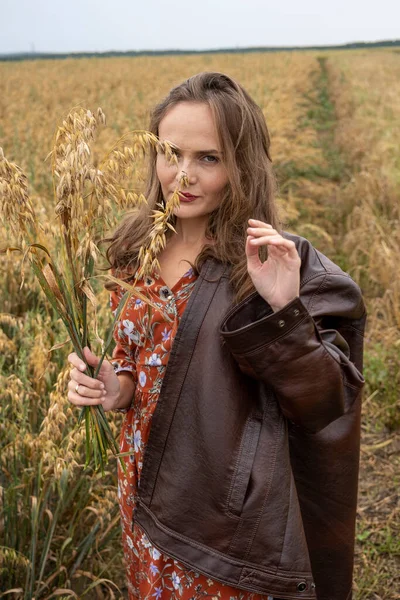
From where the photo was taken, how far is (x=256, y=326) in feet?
4.28

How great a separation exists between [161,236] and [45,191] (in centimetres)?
541

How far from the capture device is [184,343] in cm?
Result: 145

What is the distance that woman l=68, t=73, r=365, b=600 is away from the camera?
1.33m

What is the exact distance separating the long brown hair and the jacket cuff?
55 mm

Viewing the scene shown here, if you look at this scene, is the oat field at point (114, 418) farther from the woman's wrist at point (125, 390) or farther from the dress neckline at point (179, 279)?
the dress neckline at point (179, 279)

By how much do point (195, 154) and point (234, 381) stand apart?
526mm

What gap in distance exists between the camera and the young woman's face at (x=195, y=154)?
1.49 m

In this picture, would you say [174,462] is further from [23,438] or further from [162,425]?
[23,438]

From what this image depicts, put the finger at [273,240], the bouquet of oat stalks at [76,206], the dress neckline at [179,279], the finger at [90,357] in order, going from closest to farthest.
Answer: the bouquet of oat stalks at [76,206] < the finger at [273,240] < the finger at [90,357] < the dress neckline at [179,279]

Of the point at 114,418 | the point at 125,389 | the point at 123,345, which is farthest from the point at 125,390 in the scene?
the point at 114,418

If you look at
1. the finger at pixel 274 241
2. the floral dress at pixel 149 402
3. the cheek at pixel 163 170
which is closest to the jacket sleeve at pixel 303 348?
the finger at pixel 274 241

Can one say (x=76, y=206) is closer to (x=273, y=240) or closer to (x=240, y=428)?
(x=273, y=240)

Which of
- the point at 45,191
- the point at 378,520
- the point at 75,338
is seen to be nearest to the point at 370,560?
the point at 378,520

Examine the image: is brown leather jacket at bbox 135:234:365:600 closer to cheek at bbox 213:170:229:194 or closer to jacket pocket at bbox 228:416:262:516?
jacket pocket at bbox 228:416:262:516
